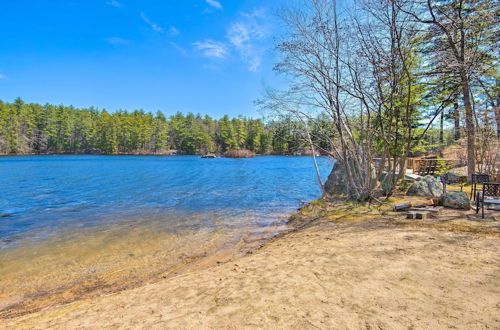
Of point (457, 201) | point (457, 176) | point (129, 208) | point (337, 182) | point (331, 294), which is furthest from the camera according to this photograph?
point (457, 176)

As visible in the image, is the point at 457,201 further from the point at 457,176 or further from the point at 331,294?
the point at 457,176

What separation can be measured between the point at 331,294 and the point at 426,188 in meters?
9.06

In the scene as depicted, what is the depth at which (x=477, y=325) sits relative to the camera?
98.0 inches

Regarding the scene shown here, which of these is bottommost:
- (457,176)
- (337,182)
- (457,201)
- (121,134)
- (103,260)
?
(103,260)

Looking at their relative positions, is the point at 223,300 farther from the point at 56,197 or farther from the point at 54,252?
the point at 56,197

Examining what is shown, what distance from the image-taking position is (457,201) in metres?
7.58

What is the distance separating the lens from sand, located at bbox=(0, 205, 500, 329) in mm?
2740

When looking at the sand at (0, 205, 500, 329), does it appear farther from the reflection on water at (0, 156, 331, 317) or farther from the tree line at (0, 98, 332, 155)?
the tree line at (0, 98, 332, 155)

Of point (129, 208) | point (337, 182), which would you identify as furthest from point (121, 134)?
point (337, 182)

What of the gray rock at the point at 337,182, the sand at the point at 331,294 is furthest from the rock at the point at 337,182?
the sand at the point at 331,294

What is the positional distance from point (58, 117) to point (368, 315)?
338 feet

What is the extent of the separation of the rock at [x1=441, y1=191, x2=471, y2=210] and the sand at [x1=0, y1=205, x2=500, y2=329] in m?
2.67

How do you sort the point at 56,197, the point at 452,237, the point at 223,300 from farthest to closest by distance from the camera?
1. the point at 56,197
2. the point at 452,237
3. the point at 223,300

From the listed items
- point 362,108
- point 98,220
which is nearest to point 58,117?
point 98,220
